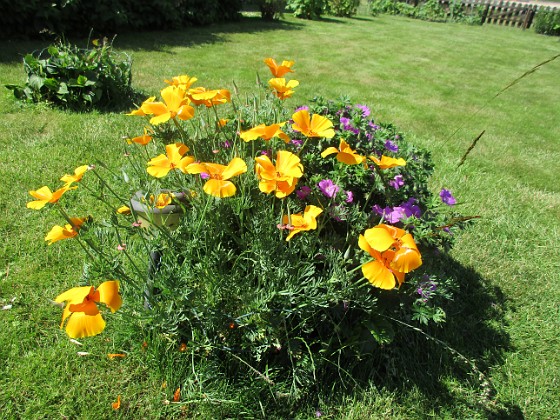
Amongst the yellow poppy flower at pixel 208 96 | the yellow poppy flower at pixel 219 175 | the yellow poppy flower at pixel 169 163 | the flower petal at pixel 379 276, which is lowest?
the flower petal at pixel 379 276

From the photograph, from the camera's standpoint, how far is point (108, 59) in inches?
168


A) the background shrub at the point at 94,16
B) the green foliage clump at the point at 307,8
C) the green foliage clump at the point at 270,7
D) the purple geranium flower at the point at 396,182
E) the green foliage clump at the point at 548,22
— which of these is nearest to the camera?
the purple geranium flower at the point at 396,182

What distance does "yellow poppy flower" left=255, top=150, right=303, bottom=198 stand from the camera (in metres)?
1.31

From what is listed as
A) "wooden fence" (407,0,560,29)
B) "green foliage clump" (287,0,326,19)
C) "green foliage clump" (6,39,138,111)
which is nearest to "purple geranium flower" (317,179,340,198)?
"green foliage clump" (6,39,138,111)

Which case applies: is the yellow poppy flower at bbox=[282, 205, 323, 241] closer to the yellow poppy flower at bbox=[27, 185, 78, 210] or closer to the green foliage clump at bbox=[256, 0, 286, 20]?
the yellow poppy flower at bbox=[27, 185, 78, 210]

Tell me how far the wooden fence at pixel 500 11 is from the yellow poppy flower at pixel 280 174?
18335mm

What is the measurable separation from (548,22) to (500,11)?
283 centimetres

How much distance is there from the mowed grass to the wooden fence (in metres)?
11.8

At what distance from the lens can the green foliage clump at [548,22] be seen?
13.9 meters

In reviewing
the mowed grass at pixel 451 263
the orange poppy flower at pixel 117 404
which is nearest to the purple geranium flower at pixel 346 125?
the mowed grass at pixel 451 263

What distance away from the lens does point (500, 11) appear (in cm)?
1642

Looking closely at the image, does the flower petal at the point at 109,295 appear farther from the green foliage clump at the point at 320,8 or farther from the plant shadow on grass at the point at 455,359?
the green foliage clump at the point at 320,8

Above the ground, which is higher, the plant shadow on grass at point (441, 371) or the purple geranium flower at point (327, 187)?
the purple geranium flower at point (327, 187)

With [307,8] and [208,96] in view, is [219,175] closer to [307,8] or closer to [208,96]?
[208,96]
